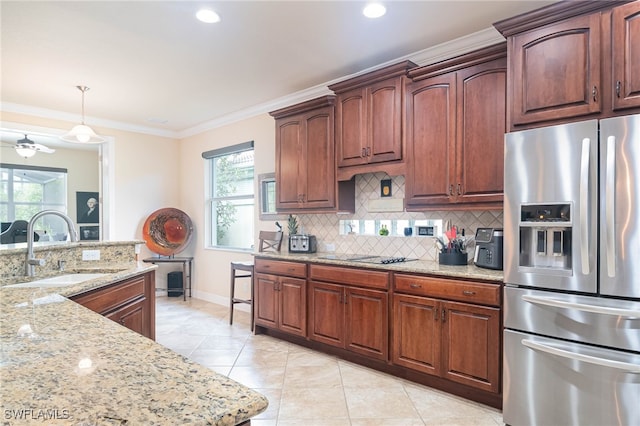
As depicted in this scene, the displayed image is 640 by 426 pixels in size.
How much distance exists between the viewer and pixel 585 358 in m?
1.95

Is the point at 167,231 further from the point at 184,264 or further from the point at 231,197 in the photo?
the point at 231,197

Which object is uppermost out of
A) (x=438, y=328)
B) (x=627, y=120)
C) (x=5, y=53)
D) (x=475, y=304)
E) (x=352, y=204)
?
(x=5, y=53)

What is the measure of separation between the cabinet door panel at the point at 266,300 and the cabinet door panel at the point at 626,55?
304 centimetres

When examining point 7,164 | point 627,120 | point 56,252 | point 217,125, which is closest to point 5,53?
point 56,252

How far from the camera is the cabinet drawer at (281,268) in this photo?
11.8 ft

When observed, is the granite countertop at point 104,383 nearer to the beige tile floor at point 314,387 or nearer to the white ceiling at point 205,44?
the beige tile floor at point 314,387

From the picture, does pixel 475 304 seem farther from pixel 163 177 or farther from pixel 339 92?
pixel 163 177

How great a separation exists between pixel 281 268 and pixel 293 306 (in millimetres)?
393

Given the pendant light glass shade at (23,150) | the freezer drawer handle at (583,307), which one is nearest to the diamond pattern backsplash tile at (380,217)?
the freezer drawer handle at (583,307)

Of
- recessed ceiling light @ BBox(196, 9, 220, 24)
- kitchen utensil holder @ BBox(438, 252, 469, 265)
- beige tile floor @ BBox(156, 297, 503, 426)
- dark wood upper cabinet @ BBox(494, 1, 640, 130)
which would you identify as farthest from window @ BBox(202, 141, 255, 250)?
dark wood upper cabinet @ BBox(494, 1, 640, 130)

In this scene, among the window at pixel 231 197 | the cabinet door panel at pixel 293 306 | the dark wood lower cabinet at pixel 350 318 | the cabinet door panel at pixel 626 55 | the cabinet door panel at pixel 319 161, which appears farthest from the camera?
the window at pixel 231 197

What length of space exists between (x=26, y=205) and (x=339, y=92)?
7.34 metres

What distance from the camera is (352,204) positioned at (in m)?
3.84

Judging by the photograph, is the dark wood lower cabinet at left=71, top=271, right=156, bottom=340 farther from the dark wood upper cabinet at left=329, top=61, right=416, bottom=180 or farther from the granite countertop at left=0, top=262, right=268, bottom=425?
the dark wood upper cabinet at left=329, top=61, right=416, bottom=180
